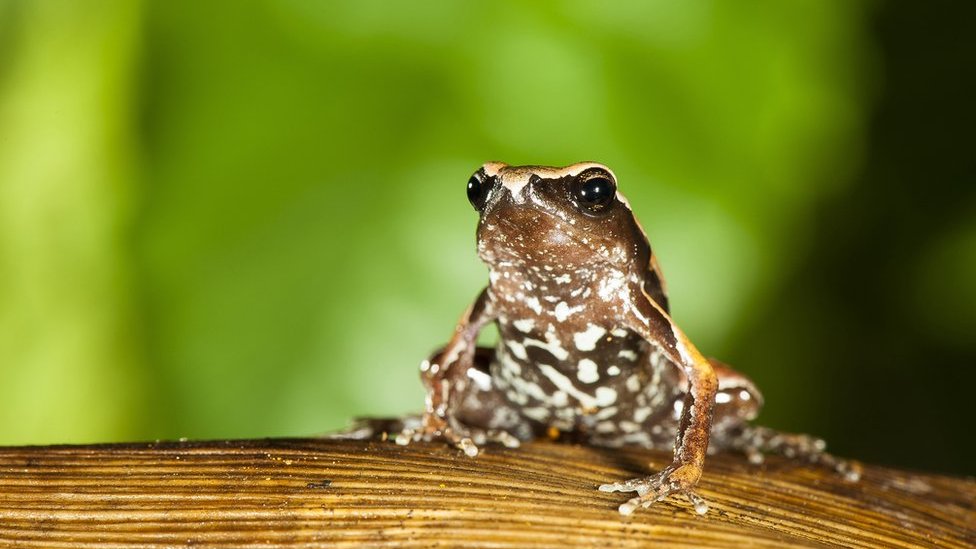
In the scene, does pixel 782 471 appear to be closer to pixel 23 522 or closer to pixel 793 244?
pixel 793 244

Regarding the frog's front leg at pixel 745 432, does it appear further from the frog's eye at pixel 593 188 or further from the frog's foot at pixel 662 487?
the frog's eye at pixel 593 188

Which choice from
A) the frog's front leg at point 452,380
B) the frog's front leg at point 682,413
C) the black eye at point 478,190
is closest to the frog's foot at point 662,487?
the frog's front leg at point 682,413

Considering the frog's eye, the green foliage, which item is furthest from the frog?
the green foliage

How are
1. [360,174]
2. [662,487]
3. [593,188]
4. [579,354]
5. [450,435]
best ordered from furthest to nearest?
[360,174] → [579,354] → [450,435] → [593,188] → [662,487]

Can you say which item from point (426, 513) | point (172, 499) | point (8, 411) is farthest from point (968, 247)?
point (8, 411)

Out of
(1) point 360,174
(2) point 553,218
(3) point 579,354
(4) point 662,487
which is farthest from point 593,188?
(1) point 360,174

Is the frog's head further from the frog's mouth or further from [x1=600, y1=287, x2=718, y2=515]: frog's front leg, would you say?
[x1=600, y1=287, x2=718, y2=515]: frog's front leg

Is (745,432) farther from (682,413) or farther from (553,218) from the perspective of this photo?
(553,218)

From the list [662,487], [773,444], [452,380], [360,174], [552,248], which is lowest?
[662,487]
